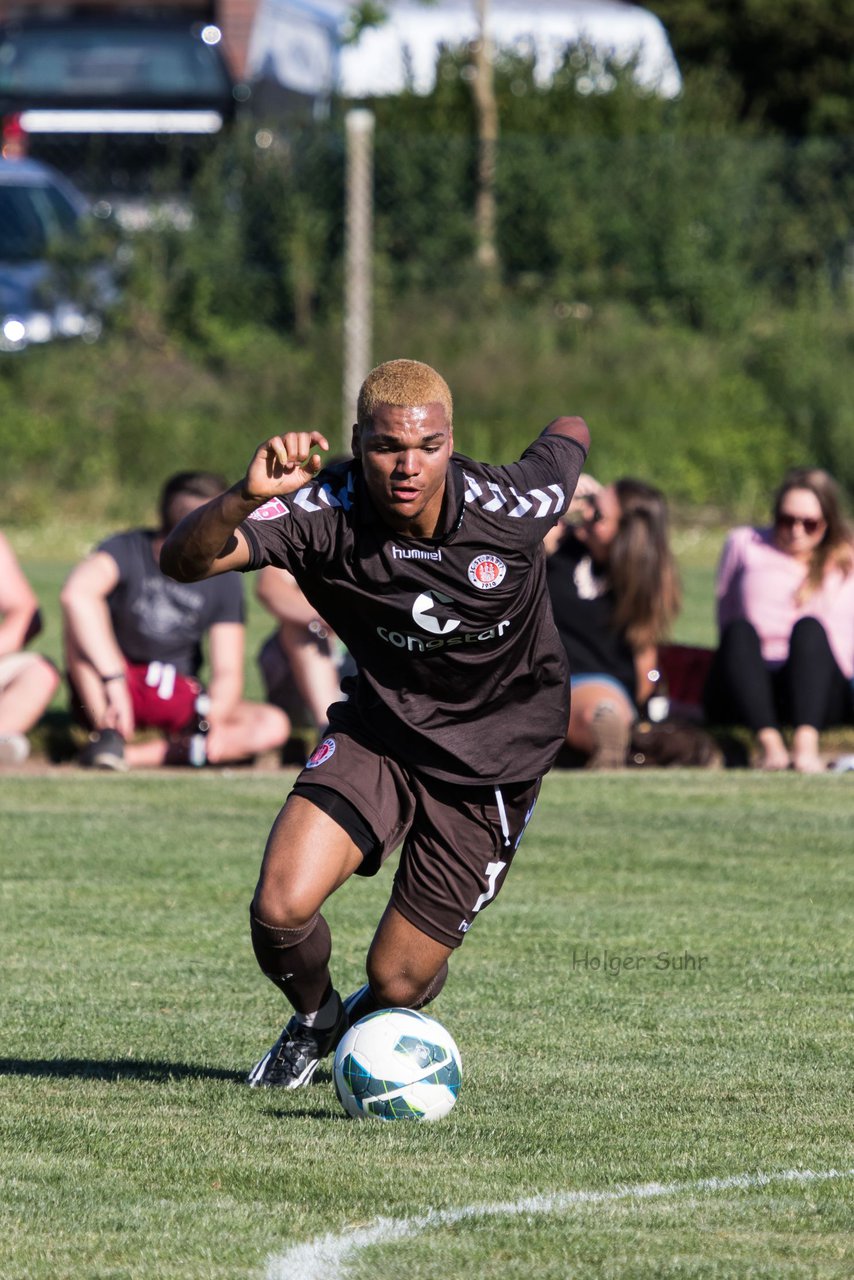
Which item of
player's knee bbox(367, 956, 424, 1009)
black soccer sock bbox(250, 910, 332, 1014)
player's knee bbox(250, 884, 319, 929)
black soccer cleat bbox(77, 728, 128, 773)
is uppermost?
player's knee bbox(250, 884, 319, 929)

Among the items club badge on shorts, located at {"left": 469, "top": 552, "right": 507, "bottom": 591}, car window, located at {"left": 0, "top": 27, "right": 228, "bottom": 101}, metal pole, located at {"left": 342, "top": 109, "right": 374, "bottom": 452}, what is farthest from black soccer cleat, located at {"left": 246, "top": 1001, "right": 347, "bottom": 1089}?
car window, located at {"left": 0, "top": 27, "right": 228, "bottom": 101}

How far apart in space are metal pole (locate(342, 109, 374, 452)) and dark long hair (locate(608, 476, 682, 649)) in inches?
267

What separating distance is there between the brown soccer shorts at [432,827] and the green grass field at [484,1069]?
1.36 ft

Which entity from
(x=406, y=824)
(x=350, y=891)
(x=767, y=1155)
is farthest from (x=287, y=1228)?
(x=350, y=891)

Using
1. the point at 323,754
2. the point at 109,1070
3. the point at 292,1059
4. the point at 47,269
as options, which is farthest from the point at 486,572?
the point at 47,269

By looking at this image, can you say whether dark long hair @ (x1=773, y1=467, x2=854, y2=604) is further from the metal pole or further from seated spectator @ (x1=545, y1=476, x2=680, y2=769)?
the metal pole

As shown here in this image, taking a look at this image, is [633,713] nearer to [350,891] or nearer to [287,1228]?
[350,891]

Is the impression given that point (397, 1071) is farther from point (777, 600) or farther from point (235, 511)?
point (777, 600)

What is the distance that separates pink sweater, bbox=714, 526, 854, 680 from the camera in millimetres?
9766

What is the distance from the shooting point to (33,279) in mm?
18125

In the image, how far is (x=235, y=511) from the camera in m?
4.38

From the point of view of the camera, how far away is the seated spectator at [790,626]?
9.45 metres

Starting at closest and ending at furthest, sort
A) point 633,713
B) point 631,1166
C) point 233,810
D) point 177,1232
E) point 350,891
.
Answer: point 177,1232 < point 631,1166 < point 350,891 < point 233,810 < point 633,713

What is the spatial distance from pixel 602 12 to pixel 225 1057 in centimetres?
1951
